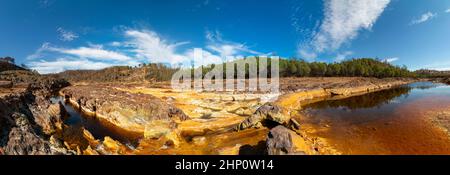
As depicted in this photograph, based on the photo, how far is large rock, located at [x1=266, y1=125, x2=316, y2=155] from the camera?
1075 cm

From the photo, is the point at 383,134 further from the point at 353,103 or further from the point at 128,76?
the point at 128,76

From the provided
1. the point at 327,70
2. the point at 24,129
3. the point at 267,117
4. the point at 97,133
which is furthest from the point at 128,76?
the point at 267,117

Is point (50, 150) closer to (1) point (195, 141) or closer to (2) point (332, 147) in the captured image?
(1) point (195, 141)

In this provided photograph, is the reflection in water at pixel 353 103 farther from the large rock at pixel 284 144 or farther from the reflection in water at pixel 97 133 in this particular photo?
the reflection in water at pixel 97 133

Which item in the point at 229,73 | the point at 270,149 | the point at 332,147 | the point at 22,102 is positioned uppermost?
the point at 229,73

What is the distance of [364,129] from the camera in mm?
19078

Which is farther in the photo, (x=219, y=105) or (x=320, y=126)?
(x=219, y=105)

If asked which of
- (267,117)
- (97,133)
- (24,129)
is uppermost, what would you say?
(24,129)

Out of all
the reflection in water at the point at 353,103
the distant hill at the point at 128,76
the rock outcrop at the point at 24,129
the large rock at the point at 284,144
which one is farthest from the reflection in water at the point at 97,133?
the distant hill at the point at 128,76

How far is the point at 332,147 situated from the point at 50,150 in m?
17.9

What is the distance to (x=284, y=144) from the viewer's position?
35.9ft

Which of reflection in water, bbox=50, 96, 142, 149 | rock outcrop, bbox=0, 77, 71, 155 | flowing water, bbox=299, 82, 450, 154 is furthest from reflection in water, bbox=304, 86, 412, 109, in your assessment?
rock outcrop, bbox=0, 77, 71, 155
